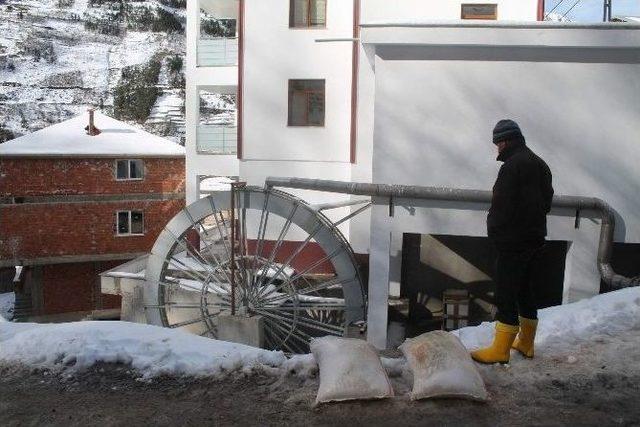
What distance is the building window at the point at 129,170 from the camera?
77.4 feet

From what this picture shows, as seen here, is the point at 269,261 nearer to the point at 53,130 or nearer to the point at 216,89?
the point at 216,89

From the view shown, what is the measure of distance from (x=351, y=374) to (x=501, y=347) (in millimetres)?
1181

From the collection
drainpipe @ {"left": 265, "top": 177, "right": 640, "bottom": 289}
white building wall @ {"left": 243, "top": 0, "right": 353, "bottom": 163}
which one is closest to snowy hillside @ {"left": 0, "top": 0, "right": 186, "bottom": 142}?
white building wall @ {"left": 243, "top": 0, "right": 353, "bottom": 163}

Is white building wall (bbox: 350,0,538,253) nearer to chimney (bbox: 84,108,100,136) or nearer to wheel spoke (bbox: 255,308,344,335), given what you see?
wheel spoke (bbox: 255,308,344,335)

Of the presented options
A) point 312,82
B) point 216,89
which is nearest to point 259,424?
point 312,82

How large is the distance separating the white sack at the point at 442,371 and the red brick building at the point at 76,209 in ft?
69.8

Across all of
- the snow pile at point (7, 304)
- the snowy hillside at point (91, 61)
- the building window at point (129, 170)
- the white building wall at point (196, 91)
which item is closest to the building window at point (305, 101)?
the white building wall at point (196, 91)

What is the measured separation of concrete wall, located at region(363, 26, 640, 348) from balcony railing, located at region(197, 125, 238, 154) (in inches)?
376

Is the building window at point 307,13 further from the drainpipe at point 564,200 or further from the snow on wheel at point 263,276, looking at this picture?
the drainpipe at point 564,200

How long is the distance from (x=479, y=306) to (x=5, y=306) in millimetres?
21653

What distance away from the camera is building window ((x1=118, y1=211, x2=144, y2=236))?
23.8 m

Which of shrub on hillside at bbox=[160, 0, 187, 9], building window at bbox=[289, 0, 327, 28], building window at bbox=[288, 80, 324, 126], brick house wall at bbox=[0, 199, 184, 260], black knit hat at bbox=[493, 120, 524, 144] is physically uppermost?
shrub on hillside at bbox=[160, 0, 187, 9]

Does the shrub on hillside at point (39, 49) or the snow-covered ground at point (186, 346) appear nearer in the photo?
the snow-covered ground at point (186, 346)

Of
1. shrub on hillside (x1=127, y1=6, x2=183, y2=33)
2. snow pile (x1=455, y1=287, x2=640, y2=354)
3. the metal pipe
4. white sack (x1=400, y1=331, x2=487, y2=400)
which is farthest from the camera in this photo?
shrub on hillside (x1=127, y1=6, x2=183, y2=33)
